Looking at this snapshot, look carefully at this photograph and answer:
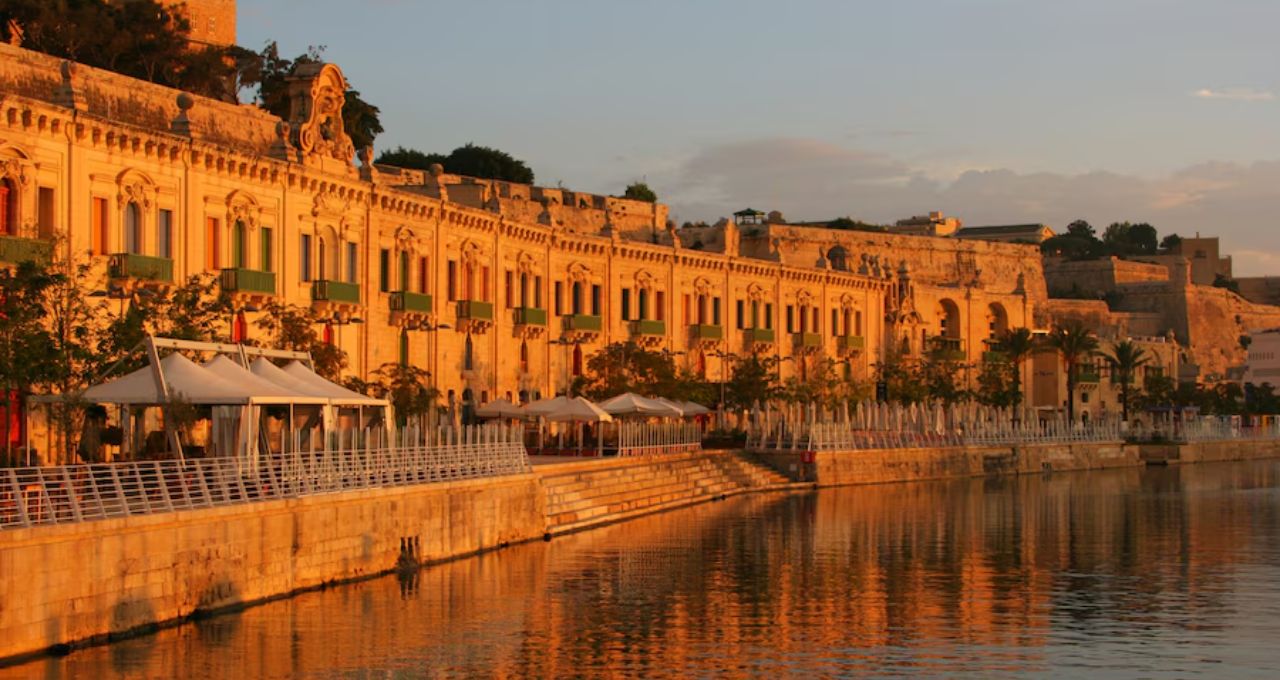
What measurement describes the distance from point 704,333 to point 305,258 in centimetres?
3052

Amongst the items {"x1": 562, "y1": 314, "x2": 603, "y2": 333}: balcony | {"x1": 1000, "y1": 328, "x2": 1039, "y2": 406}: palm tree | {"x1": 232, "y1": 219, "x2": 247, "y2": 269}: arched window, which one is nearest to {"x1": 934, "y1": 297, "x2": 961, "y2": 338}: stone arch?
{"x1": 1000, "y1": 328, "x2": 1039, "y2": 406}: palm tree

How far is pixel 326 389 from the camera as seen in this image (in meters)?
35.3

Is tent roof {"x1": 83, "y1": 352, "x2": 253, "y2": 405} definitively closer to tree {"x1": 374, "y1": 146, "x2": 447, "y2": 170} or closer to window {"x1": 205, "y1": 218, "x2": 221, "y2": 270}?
window {"x1": 205, "y1": 218, "x2": 221, "y2": 270}

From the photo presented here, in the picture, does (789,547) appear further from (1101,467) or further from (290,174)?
(1101,467)

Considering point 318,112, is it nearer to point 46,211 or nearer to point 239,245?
point 239,245

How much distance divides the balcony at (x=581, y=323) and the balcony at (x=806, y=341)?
18.8 metres

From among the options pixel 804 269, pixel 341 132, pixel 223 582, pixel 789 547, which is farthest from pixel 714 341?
pixel 223 582

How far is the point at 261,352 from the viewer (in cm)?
3566

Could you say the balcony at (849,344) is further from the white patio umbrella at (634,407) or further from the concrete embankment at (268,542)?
the concrete embankment at (268,542)

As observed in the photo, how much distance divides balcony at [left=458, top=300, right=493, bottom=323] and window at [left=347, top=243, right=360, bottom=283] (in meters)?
6.21

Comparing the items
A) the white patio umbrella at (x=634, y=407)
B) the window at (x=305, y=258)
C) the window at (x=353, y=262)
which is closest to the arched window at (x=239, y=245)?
the window at (x=305, y=258)

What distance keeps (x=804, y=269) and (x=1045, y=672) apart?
64.5 metres

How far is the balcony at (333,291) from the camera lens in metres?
50.6

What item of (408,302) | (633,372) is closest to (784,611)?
(408,302)
